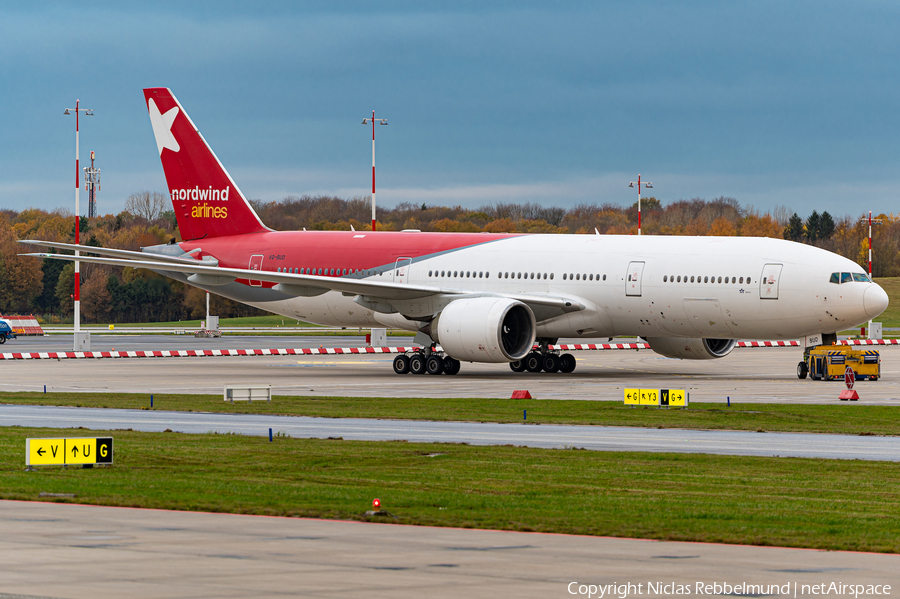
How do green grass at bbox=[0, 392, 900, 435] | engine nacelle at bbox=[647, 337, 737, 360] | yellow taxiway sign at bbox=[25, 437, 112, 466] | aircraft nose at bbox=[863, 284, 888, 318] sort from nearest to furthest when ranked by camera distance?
yellow taxiway sign at bbox=[25, 437, 112, 466] < green grass at bbox=[0, 392, 900, 435] < aircraft nose at bbox=[863, 284, 888, 318] < engine nacelle at bbox=[647, 337, 737, 360]

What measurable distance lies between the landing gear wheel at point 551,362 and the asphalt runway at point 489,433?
1578cm

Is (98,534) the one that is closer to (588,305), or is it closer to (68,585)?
(68,585)

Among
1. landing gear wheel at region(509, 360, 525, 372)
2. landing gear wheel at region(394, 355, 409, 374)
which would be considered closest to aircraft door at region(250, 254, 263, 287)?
landing gear wheel at region(394, 355, 409, 374)

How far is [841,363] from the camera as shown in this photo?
35812 mm

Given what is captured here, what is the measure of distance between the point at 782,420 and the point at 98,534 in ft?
52.9

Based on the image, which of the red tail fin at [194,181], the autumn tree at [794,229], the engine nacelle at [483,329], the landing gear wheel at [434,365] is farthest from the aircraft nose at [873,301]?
the autumn tree at [794,229]

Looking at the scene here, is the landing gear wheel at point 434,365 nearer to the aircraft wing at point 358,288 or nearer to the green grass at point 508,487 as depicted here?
the aircraft wing at point 358,288

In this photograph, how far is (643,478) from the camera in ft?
51.9

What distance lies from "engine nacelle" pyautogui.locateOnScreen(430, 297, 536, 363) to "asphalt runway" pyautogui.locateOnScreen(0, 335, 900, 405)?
858 mm

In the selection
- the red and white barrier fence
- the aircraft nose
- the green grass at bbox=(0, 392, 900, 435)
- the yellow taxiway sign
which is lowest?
the green grass at bbox=(0, 392, 900, 435)

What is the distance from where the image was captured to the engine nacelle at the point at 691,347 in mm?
38062

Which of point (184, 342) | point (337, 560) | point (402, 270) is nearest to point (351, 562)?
point (337, 560)

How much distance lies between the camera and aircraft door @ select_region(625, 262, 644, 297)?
1411 inches

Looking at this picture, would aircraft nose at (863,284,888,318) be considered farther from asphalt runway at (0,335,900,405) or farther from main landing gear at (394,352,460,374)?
main landing gear at (394,352,460,374)
